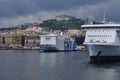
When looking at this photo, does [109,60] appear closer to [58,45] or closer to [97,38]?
[97,38]

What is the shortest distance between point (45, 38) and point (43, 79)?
12604 centimetres

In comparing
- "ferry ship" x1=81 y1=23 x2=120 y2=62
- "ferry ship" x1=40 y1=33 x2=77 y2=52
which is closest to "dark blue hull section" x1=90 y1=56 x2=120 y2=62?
"ferry ship" x1=81 y1=23 x2=120 y2=62

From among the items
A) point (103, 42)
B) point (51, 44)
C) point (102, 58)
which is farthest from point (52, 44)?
point (102, 58)

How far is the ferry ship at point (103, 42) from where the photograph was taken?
77.6m

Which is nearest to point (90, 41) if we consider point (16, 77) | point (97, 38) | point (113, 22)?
point (97, 38)

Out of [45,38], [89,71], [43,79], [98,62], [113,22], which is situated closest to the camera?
[43,79]

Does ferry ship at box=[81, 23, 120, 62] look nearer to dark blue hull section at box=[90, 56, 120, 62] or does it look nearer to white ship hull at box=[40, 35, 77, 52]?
dark blue hull section at box=[90, 56, 120, 62]

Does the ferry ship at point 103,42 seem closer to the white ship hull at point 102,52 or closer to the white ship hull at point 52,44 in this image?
the white ship hull at point 102,52

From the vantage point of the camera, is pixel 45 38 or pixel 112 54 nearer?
pixel 112 54

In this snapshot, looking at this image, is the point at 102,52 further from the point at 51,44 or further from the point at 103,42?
the point at 51,44

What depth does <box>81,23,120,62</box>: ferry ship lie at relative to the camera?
7762 centimetres

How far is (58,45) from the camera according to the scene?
593ft

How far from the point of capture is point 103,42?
77938 millimetres

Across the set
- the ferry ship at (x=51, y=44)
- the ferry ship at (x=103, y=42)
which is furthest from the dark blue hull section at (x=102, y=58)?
the ferry ship at (x=51, y=44)
